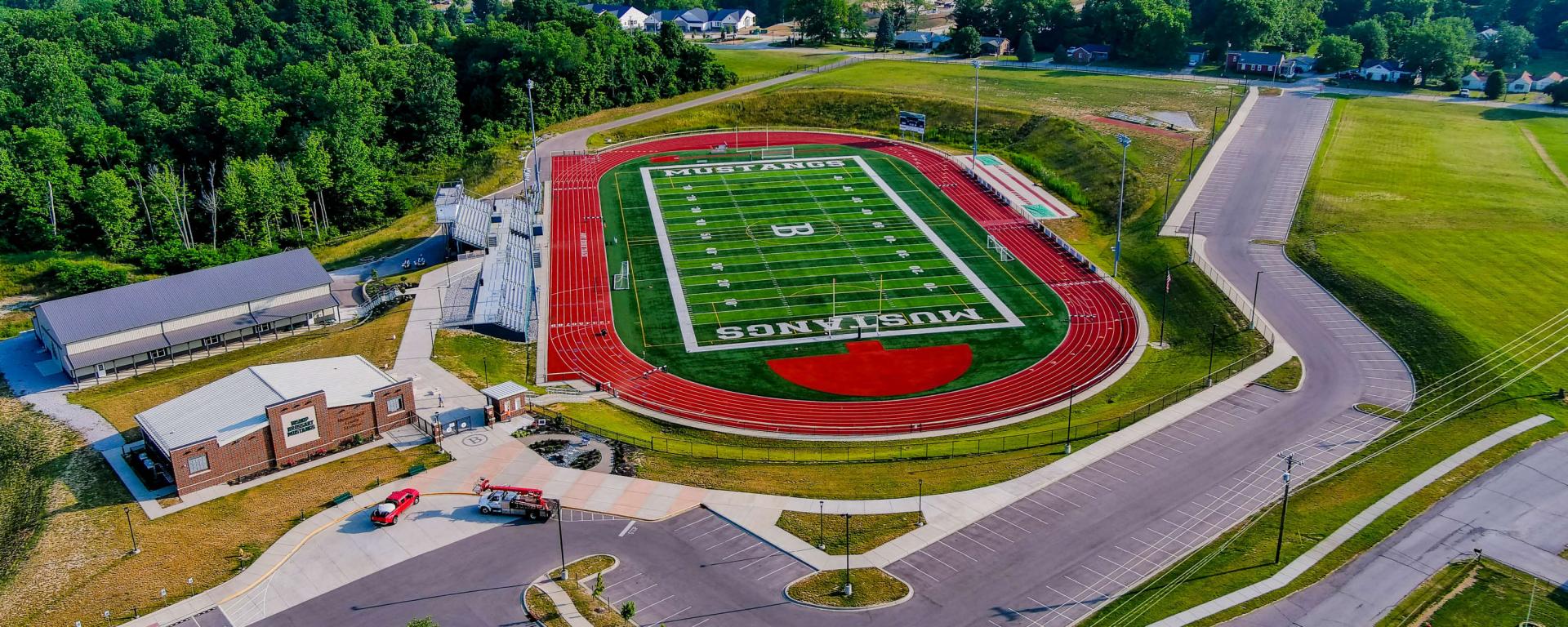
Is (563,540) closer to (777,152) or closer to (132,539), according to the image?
(132,539)

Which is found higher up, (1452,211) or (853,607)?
(1452,211)

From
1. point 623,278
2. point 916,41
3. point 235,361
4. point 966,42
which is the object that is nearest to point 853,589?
point 235,361

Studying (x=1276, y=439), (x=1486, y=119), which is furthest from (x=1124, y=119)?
(x=1276, y=439)

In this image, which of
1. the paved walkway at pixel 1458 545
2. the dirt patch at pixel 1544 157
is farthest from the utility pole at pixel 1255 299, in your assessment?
the dirt patch at pixel 1544 157

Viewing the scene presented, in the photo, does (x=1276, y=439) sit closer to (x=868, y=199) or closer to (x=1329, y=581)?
(x=1329, y=581)

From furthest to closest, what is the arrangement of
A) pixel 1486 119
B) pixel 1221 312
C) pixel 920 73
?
pixel 920 73 → pixel 1486 119 → pixel 1221 312

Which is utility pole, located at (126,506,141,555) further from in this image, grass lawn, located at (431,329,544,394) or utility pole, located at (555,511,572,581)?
grass lawn, located at (431,329,544,394)
